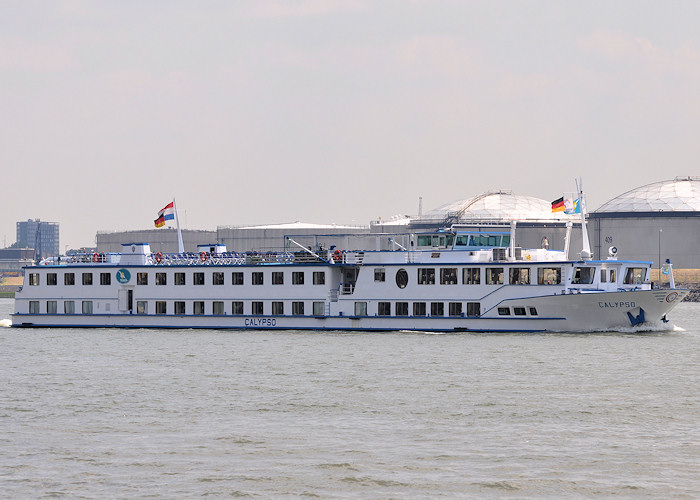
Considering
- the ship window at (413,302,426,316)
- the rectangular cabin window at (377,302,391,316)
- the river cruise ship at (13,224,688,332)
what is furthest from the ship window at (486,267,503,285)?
the rectangular cabin window at (377,302,391,316)

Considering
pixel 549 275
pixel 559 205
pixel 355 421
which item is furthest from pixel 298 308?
pixel 355 421

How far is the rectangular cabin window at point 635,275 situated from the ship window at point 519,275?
5.42 m

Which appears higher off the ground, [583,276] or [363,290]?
[583,276]

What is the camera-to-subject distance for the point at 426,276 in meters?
61.7

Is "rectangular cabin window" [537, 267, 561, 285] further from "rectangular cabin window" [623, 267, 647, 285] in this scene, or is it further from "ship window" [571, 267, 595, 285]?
"rectangular cabin window" [623, 267, 647, 285]

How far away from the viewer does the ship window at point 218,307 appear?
217 ft

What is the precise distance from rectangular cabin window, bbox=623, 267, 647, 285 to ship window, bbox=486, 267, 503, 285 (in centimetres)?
680

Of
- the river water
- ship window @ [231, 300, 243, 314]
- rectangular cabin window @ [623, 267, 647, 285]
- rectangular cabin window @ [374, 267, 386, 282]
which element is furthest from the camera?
ship window @ [231, 300, 243, 314]

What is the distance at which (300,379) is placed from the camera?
4069 cm

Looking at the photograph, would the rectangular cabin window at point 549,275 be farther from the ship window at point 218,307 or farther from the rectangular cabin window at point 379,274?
the ship window at point 218,307

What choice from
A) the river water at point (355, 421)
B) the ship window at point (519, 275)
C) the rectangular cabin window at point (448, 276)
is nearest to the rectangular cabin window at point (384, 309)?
the rectangular cabin window at point (448, 276)

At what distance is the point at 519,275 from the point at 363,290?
29.7 feet

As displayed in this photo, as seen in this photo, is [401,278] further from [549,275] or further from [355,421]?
[355,421]

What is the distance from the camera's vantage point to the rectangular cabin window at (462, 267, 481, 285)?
2379 inches
